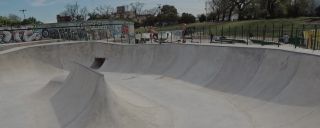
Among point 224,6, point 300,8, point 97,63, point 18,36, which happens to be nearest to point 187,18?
point 224,6

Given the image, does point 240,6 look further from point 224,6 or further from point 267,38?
point 267,38

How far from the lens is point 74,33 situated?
34125mm

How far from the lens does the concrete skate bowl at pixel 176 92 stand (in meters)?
10.7

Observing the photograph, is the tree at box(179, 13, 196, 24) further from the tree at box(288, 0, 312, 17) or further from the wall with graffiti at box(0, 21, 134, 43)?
the wall with graffiti at box(0, 21, 134, 43)

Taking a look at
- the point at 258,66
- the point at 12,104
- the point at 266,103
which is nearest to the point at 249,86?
the point at 258,66

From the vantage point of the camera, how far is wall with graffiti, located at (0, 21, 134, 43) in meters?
31.5

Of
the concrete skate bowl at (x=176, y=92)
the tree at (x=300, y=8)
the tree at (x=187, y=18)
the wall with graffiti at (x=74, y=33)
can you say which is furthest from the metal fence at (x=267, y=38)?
the tree at (x=187, y=18)

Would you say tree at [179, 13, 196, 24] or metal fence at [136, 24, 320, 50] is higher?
tree at [179, 13, 196, 24]

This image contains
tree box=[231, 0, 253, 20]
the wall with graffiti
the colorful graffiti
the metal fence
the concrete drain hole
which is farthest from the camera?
tree box=[231, 0, 253, 20]

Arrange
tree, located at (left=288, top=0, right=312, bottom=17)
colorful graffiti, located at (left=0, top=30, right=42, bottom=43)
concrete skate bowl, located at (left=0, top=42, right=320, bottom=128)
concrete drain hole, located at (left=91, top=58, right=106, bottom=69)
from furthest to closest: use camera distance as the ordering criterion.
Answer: tree, located at (left=288, top=0, right=312, bottom=17) → colorful graffiti, located at (left=0, top=30, right=42, bottom=43) → concrete drain hole, located at (left=91, top=58, right=106, bottom=69) → concrete skate bowl, located at (left=0, top=42, right=320, bottom=128)

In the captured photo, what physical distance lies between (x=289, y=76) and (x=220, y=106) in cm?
280

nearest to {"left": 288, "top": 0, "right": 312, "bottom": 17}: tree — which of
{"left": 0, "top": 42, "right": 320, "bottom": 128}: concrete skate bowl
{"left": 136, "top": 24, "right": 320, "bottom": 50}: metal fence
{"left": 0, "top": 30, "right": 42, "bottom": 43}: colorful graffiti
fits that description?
{"left": 136, "top": 24, "right": 320, "bottom": 50}: metal fence

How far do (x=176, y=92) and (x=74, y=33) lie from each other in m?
21.0

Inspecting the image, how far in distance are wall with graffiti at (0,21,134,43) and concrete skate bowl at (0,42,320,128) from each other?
32.7 feet
